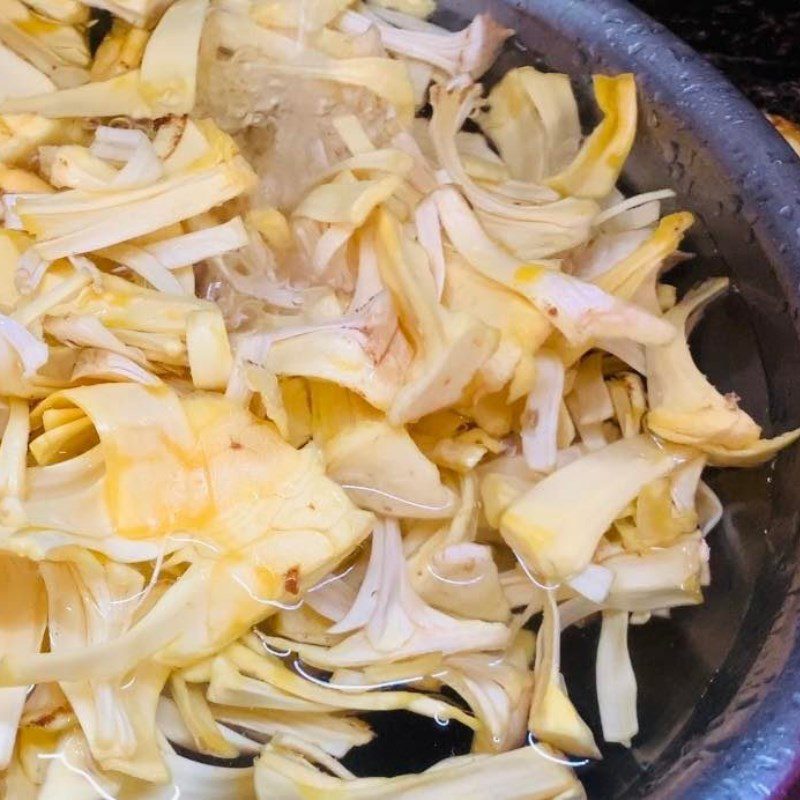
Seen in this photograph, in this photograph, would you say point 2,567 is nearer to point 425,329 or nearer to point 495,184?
point 425,329

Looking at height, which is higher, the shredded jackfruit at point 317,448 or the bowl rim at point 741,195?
the bowl rim at point 741,195

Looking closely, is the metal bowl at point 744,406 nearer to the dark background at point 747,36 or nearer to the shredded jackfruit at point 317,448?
the shredded jackfruit at point 317,448

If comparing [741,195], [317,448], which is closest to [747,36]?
[741,195]

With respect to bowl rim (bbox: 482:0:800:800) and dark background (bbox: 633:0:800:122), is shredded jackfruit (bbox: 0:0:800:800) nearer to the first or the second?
bowl rim (bbox: 482:0:800:800)

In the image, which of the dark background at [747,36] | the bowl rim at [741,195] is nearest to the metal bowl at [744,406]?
the bowl rim at [741,195]

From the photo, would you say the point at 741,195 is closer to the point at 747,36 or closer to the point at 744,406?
the point at 744,406

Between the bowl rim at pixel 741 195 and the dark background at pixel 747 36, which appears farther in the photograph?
the dark background at pixel 747 36
